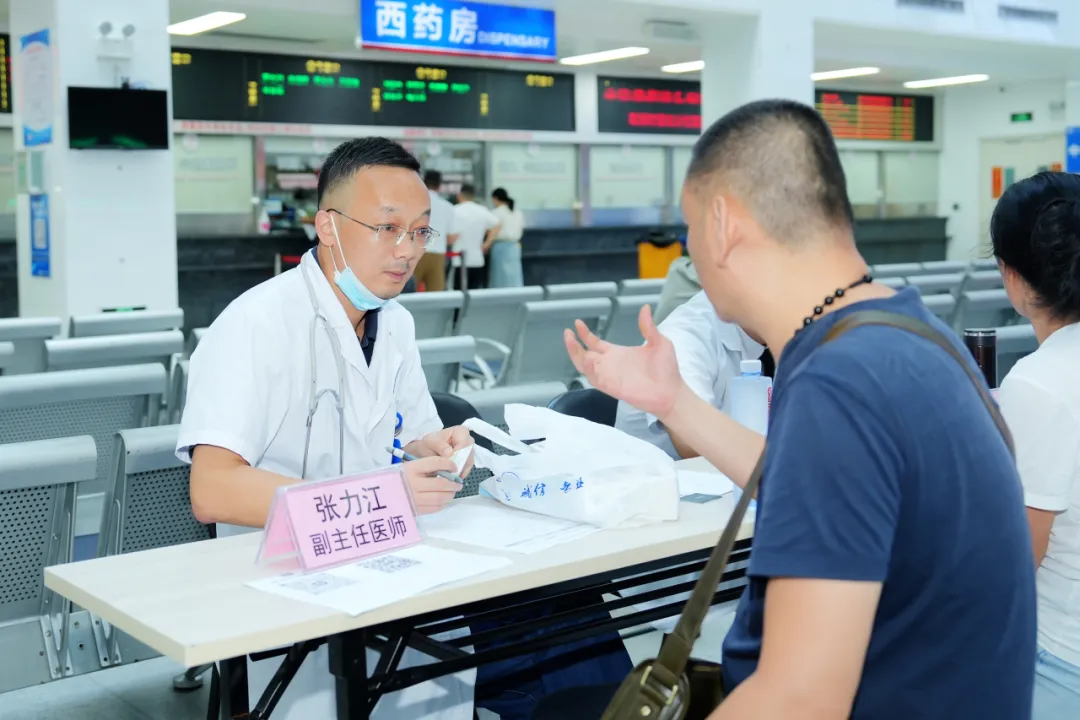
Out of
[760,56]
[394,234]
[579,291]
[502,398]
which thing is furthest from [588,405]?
[760,56]

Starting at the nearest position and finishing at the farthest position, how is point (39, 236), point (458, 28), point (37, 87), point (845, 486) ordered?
point (845, 486) → point (37, 87) → point (39, 236) → point (458, 28)

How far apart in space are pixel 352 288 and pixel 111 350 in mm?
2072

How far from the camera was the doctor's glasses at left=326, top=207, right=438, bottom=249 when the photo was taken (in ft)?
7.90

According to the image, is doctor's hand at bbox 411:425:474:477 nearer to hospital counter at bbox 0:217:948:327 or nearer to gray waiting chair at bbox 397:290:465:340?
gray waiting chair at bbox 397:290:465:340

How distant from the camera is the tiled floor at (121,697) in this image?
9.97ft

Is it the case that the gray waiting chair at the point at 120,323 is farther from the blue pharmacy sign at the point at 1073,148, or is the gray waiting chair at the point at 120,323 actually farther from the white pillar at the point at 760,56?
the blue pharmacy sign at the point at 1073,148

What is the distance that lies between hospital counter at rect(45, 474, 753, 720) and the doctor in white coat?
0.23 meters

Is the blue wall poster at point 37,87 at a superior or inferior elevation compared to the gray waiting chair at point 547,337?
superior

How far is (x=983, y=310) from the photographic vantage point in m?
6.26

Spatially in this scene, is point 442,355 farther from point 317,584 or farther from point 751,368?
point 317,584

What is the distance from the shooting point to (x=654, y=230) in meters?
13.8

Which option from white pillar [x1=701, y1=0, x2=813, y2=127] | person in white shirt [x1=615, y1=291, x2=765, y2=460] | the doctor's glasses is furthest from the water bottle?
white pillar [x1=701, y1=0, x2=813, y2=127]

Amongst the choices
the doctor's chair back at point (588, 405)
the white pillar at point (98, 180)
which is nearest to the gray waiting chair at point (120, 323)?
the white pillar at point (98, 180)

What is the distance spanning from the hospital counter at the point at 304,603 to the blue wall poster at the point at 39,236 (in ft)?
20.5
